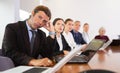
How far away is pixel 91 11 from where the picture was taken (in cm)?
967

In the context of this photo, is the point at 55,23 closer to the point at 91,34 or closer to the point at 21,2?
the point at 21,2

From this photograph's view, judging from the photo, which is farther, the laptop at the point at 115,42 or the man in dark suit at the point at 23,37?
the laptop at the point at 115,42

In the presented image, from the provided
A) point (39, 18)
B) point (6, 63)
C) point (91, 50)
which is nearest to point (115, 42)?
point (91, 50)

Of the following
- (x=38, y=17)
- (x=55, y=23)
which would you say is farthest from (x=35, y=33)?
(x=55, y=23)

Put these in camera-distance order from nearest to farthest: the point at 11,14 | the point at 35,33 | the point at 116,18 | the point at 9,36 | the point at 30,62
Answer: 1. the point at 30,62
2. the point at 9,36
3. the point at 35,33
4. the point at 11,14
5. the point at 116,18

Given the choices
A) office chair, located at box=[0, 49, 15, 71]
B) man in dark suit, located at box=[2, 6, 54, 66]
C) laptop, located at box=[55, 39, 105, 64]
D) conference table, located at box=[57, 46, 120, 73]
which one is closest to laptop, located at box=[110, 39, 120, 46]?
laptop, located at box=[55, 39, 105, 64]

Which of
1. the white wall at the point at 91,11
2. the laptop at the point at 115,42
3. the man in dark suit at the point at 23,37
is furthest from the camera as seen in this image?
the white wall at the point at 91,11

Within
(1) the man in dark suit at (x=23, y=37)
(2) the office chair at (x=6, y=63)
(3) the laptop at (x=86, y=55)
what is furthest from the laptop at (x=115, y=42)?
(2) the office chair at (x=6, y=63)

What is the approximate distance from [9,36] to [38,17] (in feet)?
1.22

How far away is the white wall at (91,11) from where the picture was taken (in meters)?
9.61

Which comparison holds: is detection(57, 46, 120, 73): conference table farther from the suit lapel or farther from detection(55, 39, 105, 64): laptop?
the suit lapel

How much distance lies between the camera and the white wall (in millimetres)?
9609

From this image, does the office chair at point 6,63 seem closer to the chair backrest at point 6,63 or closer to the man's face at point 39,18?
the chair backrest at point 6,63

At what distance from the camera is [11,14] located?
549cm
